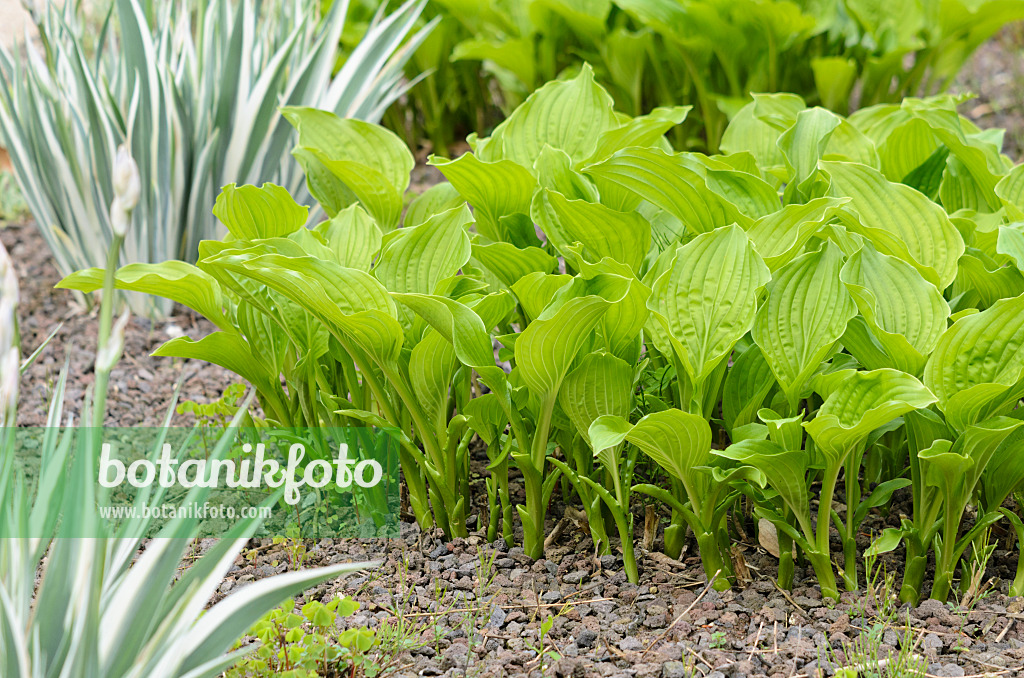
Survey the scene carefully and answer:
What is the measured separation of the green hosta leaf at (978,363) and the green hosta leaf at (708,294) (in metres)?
0.30

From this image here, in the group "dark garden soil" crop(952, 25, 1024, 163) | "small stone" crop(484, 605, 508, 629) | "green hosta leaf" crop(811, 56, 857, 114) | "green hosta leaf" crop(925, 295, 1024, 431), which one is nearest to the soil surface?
"small stone" crop(484, 605, 508, 629)

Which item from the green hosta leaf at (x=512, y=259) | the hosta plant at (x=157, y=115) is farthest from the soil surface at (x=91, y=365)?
the green hosta leaf at (x=512, y=259)

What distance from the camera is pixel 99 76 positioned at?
2.69 meters

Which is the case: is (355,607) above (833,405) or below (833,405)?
below

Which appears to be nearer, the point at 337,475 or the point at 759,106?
the point at 337,475

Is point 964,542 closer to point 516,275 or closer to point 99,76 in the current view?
point 516,275

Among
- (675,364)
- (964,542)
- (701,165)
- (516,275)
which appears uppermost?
(701,165)

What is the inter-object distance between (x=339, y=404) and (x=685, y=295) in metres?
0.72

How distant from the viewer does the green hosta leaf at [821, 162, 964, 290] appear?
1568 millimetres

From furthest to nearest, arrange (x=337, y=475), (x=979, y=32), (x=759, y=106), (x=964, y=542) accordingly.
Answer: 1. (x=979, y=32)
2. (x=759, y=106)
3. (x=337, y=475)
4. (x=964, y=542)

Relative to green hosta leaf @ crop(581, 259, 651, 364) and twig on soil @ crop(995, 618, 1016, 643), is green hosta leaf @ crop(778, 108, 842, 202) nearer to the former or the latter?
green hosta leaf @ crop(581, 259, 651, 364)

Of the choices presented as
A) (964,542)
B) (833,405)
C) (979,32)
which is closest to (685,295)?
(833,405)

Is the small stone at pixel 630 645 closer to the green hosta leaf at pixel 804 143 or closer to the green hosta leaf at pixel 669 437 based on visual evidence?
the green hosta leaf at pixel 669 437

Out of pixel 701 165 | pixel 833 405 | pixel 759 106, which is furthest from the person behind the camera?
pixel 759 106
